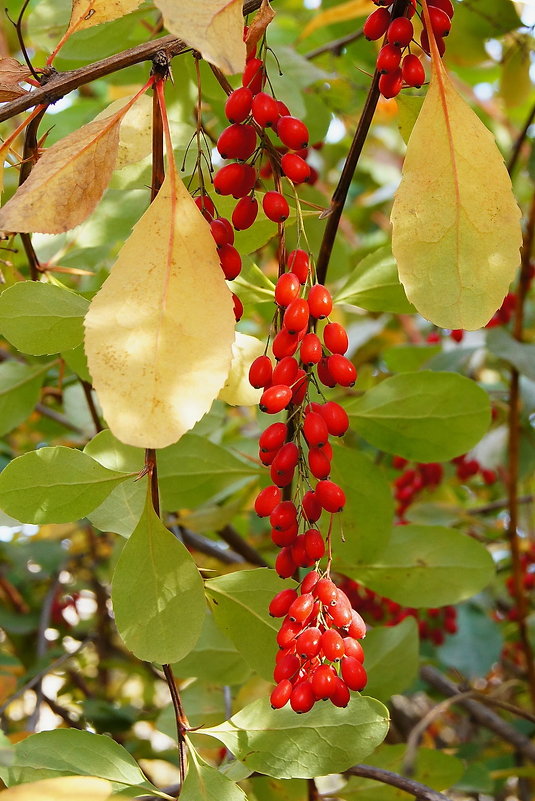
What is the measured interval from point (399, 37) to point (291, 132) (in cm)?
10

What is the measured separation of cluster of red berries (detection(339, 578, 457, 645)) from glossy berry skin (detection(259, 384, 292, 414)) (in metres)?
0.80

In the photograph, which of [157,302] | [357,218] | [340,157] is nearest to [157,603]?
[157,302]

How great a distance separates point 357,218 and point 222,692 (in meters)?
1.57

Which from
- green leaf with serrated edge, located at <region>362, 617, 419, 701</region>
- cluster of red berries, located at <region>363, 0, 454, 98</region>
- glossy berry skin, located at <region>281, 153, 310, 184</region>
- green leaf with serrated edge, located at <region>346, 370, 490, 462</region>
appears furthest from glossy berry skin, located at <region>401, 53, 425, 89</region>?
green leaf with serrated edge, located at <region>362, 617, 419, 701</region>

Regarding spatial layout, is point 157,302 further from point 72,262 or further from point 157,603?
point 72,262

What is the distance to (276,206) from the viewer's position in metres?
0.59

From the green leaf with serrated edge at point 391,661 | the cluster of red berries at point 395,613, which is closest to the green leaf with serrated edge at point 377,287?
the green leaf with serrated edge at point 391,661

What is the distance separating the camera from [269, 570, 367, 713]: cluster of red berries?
60 centimetres

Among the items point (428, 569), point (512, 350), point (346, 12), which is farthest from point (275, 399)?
point (346, 12)

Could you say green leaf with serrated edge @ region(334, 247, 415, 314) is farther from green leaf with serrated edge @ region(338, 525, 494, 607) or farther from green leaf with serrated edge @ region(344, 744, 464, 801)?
green leaf with serrated edge @ region(344, 744, 464, 801)

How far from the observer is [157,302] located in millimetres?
498

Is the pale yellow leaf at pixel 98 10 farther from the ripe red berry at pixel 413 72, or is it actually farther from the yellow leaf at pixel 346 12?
the yellow leaf at pixel 346 12

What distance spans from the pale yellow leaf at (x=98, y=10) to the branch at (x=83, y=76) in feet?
0.33

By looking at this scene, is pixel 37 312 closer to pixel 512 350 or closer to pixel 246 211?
pixel 246 211
